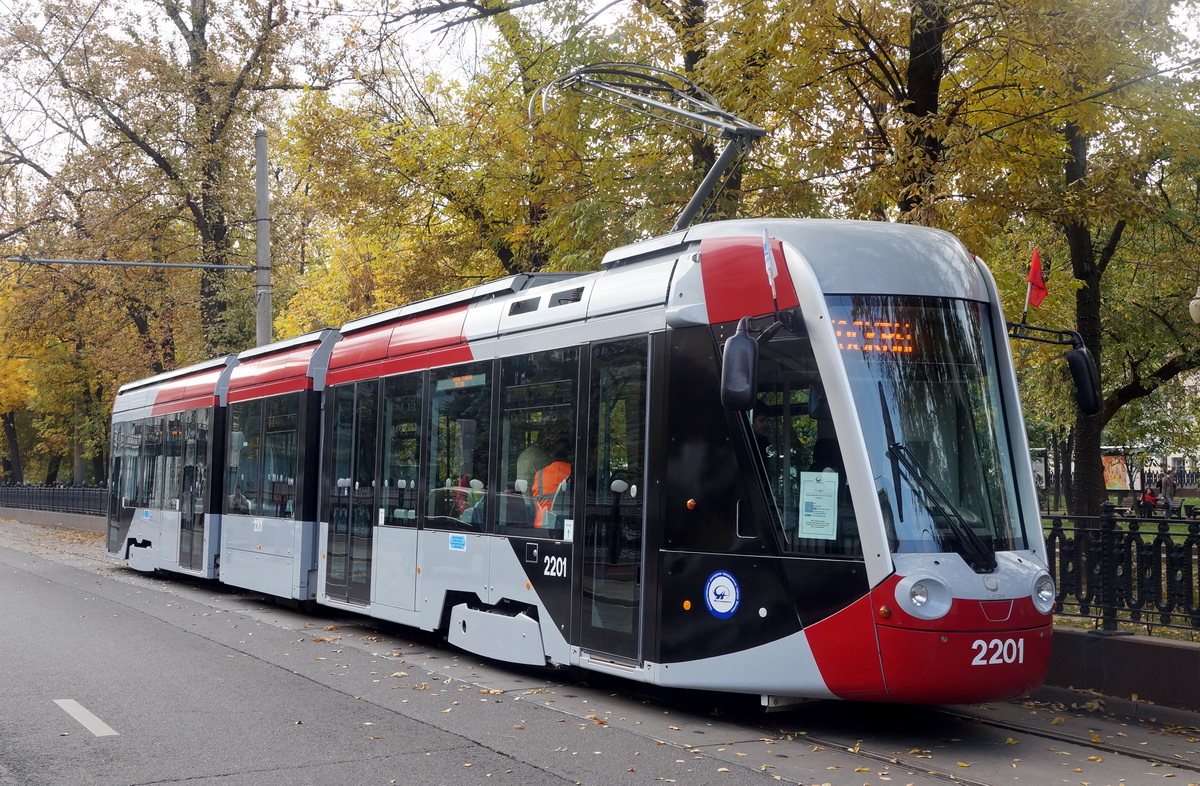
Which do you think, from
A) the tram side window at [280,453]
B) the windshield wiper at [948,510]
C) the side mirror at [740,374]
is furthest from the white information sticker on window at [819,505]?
the tram side window at [280,453]

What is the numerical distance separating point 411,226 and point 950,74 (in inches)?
415

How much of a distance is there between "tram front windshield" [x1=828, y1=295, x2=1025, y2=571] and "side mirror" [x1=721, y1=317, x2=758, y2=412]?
28.6 inches

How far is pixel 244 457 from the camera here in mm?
17141

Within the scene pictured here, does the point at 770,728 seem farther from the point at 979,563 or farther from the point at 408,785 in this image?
the point at 408,785

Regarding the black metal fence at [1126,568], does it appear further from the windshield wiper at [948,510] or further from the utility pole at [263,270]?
the utility pole at [263,270]

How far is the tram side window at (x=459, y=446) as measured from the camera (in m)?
11.1

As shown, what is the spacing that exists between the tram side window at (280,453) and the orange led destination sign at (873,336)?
29.3 ft

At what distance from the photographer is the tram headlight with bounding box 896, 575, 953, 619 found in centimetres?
743

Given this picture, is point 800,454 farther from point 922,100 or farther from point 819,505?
point 922,100

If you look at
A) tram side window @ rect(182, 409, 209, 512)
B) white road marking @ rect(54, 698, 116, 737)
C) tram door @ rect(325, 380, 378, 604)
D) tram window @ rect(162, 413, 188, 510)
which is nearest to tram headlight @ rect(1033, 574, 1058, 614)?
white road marking @ rect(54, 698, 116, 737)

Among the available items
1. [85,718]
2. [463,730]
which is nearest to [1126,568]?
[463,730]

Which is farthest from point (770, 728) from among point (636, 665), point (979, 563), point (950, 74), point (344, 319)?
point (344, 319)

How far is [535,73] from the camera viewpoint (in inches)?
641

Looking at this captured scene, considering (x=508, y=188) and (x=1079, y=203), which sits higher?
(x=508, y=188)
